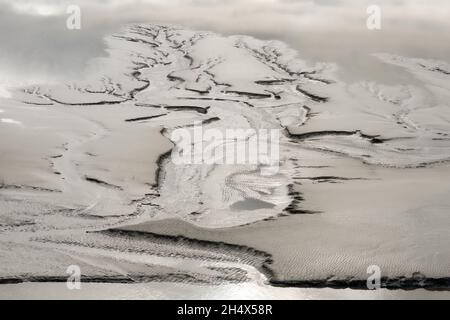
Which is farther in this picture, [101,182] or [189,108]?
[189,108]

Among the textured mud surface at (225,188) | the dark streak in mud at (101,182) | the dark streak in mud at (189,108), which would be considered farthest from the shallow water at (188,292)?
the dark streak in mud at (189,108)

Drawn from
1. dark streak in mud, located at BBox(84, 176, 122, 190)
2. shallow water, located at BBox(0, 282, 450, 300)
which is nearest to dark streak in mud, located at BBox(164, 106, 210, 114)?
dark streak in mud, located at BBox(84, 176, 122, 190)

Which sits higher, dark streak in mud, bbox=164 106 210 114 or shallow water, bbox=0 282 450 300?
dark streak in mud, bbox=164 106 210 114

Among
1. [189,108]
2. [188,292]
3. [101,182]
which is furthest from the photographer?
[189,108]

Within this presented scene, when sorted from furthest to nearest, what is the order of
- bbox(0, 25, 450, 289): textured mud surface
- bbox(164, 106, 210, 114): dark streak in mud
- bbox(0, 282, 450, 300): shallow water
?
bbox(164, 106, 210, 114): dark streak in mud < bbox(0, 25, 450, 289): textured mud surface < bbox(0, 282, 450, 300): shallow water

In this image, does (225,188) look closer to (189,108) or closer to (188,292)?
(188,292)

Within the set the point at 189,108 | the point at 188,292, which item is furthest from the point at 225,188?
the point at 189,108

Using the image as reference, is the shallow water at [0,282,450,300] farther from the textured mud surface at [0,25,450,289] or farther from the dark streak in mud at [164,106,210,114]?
the dark streak in mud at [164,106,210,114]

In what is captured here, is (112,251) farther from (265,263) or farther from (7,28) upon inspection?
(7,28)

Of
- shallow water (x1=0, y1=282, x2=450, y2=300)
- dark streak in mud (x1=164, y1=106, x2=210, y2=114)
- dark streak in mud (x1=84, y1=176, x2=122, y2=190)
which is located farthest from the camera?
dark streak in mud (x1=164, y1=106, x2=210, y2=114)

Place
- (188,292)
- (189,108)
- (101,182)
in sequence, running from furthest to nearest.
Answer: (189,108)
(101,182)
(188,292)

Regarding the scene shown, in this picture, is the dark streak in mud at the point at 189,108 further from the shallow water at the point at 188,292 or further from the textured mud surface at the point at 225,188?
the shallow water at the point at 188,292
